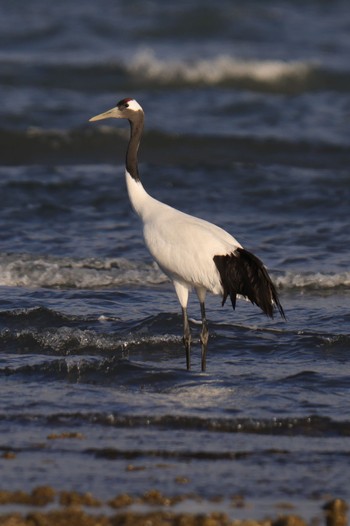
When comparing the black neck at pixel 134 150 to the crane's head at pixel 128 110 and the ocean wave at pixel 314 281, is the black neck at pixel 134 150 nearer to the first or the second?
the crane's head at pixel 128 110

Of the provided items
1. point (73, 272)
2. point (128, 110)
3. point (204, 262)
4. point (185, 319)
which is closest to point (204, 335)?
point (185, 319)

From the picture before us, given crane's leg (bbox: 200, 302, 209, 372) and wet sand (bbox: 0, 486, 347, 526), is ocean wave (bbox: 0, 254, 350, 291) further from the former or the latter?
wet sand (bbox: 0, 486, 347, 526)

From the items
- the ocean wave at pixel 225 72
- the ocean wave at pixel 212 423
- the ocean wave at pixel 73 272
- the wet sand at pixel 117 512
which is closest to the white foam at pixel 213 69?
the ocean wave at pixel 225 72

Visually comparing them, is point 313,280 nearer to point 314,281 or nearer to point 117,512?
point 314,281

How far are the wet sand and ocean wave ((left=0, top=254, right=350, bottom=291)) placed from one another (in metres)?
5.49

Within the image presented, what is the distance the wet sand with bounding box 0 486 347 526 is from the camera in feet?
18.5

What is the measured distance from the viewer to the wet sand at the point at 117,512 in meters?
5.64

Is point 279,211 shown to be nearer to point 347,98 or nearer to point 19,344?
point 19,344

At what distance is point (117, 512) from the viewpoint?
230 inches

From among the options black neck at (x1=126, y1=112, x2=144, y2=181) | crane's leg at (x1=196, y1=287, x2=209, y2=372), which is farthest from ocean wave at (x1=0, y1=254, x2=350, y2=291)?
crane's leg at (x1=196, y1=287, x2=209, y2=372)

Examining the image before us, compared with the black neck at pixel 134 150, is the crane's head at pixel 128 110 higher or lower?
higher

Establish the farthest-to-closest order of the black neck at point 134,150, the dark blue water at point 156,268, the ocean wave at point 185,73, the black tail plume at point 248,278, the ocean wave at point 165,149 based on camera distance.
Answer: the ocean wave at point 185,73 < the ocean wave at point 165,149 < the black neck at point 134,150 < the black tail plume at point 248,278 < the dark blue water at point 156,268

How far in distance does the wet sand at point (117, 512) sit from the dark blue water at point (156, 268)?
6.4 inches

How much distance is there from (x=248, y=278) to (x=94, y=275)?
10.00ft
